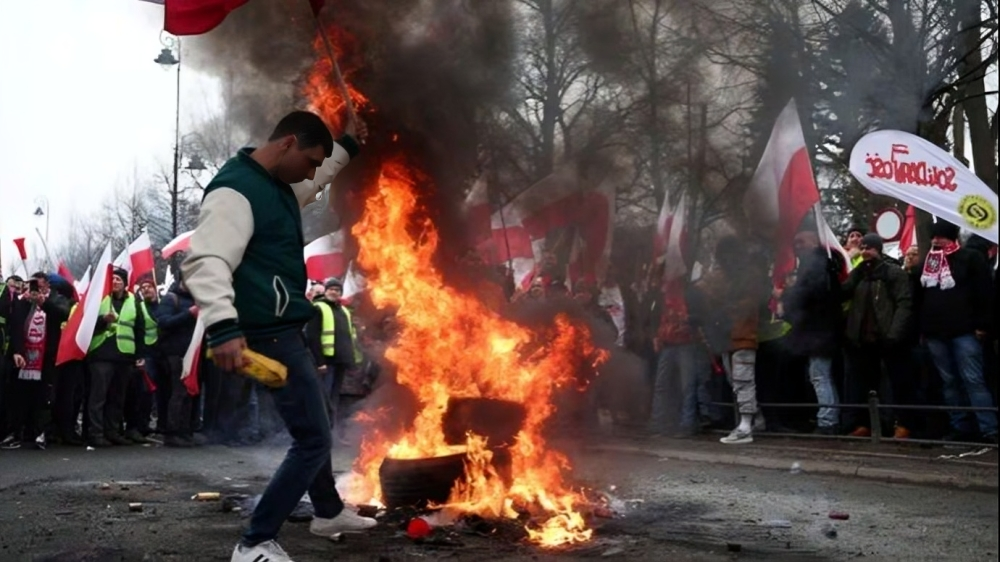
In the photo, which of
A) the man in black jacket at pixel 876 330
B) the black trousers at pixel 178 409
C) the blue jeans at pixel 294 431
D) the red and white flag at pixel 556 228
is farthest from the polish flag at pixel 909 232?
the blue jeans at pixel 294 431

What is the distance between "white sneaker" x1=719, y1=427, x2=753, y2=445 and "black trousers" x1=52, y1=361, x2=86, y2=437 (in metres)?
7.19

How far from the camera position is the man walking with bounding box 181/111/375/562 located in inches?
183

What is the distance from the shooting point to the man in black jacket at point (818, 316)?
10.8m

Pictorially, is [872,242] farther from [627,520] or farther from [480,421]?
[480,421]

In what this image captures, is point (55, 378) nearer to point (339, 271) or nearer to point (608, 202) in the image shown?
point (339, 271)

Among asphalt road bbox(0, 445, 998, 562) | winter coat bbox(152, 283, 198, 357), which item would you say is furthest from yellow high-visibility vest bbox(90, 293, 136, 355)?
asphalt road bbox(0, 445, 998, 562)

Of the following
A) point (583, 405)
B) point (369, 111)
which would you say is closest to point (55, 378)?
point (583, 405)

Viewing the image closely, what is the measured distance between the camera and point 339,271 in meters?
11.2

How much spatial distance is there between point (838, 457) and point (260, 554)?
6.20 m

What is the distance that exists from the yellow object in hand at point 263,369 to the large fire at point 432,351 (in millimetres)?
1766

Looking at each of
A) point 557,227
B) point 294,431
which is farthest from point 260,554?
point 557,227

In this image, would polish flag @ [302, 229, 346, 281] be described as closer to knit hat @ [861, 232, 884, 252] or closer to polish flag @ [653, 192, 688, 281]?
polish flag @ [653, 192, 688, 281]

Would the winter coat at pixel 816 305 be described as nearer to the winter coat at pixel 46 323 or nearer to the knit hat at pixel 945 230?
the knit hat at pixel 945 230

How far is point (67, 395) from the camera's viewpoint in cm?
1285
